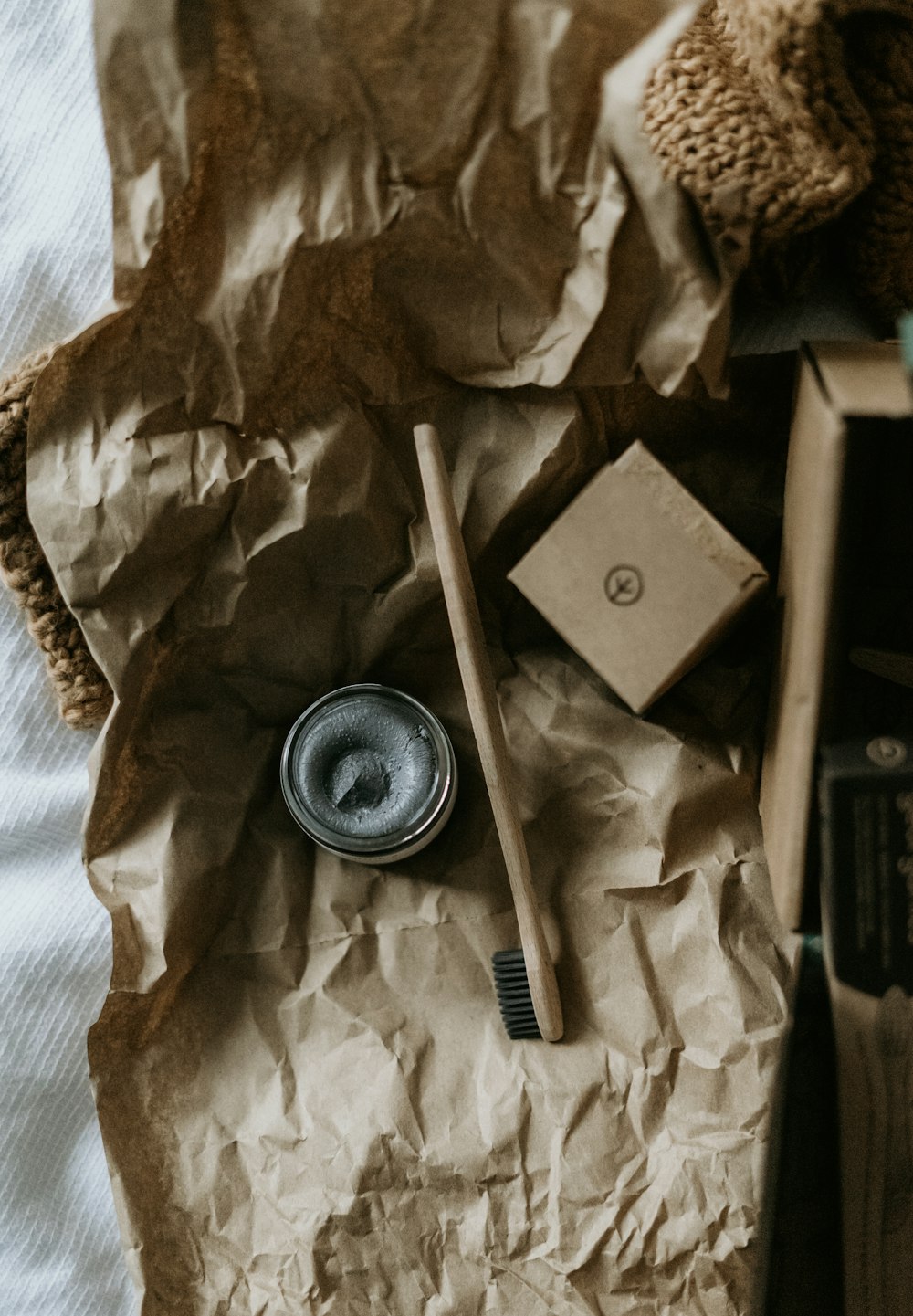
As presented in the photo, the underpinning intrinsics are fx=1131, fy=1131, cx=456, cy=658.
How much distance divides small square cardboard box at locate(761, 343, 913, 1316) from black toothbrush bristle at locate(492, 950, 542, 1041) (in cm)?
16

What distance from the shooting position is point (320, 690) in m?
0.76

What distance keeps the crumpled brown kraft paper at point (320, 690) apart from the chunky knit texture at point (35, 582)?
0.05 m

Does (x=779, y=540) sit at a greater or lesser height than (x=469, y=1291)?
greater

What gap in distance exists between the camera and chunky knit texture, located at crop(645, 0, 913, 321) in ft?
1.82

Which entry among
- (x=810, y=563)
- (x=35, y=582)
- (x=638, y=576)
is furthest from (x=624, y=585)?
(x=35, y=582)

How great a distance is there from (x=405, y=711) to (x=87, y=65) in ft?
1.52

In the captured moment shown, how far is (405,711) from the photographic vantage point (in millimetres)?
752

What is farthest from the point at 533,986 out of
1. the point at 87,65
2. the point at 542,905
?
the point at 87,65

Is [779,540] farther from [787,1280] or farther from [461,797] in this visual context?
[787,1280]

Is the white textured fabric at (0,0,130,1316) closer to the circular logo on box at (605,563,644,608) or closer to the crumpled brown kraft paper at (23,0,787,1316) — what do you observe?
the crumpled brown kraft paper at (23,0,787,1316)

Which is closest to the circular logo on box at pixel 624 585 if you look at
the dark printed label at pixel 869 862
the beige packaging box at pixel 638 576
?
the beige packaging box at pixel 638 576

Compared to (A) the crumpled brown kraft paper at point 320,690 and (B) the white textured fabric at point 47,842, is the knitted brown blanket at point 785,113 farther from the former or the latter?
(B) the white textured fabric at point 47,842

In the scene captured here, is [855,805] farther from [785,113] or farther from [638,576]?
[785,113]

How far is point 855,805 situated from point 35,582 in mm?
514
